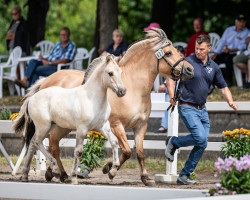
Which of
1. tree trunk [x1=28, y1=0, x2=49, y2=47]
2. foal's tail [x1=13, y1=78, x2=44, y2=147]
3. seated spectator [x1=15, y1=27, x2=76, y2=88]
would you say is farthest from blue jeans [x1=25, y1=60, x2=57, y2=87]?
foal's tail [x1=13, y1=78, x2=44, y2=147]

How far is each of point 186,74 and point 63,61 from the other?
23.8 feet

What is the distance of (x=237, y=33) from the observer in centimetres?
1502

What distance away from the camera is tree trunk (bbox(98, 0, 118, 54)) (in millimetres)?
15969

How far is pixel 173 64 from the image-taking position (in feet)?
27.7

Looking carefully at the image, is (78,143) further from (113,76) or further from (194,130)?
(194,130)

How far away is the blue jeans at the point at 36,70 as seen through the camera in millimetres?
15415

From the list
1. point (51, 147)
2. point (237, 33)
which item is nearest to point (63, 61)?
point (237, 33)

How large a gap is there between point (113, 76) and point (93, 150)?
7.58ft

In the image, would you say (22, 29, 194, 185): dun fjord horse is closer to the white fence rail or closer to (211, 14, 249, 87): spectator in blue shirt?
the white fence rail

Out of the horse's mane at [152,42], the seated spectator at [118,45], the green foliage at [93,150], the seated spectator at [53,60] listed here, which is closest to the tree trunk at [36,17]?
the seated spectator at [53,60]

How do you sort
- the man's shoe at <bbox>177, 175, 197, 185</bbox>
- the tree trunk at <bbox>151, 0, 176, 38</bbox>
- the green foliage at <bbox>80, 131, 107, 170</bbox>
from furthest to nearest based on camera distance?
the tree trunk at <bbox>151, 0, 176, 38</bbox>
the green foliage at <bbox>80, 131, 107, 170</bbox>
the man's shoe at <bbox>177, 175, 197, 185</bbox>

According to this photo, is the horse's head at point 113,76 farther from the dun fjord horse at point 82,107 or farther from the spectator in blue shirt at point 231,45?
the spectator in blue shirt at point 231,45

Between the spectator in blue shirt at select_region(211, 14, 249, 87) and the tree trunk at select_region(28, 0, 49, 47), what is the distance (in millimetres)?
6338

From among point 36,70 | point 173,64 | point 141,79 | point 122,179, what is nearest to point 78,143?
point 141,79
